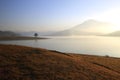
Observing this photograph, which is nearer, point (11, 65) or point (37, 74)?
point (37, 74)

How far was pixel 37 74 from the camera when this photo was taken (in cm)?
1261

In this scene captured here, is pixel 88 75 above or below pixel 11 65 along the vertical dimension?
below

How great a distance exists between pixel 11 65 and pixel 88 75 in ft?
22.5

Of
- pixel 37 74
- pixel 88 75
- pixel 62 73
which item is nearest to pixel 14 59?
pixel 37 74

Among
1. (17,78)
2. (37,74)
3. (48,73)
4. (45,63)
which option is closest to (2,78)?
(17,78)

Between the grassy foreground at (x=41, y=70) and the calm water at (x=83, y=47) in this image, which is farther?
the calm water at (x=83, y=47)

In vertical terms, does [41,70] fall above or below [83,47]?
above

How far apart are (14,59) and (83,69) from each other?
6.88 meters

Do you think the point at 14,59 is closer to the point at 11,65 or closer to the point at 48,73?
the point at 11,65

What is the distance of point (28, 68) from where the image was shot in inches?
537

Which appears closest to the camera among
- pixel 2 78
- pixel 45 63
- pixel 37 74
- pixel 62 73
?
pixel 2 78

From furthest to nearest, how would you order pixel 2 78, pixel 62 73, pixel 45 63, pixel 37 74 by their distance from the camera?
1. pixel 45 63
2. pixel 62 73
3. pixel 37 74
4. pixel 2 78

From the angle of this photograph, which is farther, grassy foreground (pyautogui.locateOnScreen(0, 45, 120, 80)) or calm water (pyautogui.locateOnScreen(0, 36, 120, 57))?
calm water (pyautogui.locateOnScreen(0, 36, 120, 57))

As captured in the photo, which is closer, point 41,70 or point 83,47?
point 41,70
